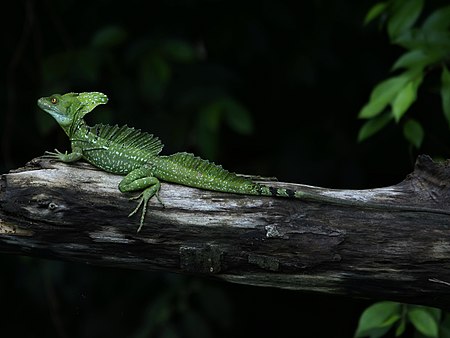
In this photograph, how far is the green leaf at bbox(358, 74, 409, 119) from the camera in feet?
11.4

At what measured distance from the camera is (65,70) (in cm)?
477

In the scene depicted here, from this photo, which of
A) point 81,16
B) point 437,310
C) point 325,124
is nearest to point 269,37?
point 325,124

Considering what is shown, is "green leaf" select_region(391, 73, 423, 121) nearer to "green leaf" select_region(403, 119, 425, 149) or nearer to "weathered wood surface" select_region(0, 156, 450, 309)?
"green leaf" select_region(403, 119, 425, 149)

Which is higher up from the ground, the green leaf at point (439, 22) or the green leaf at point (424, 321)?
the green leaf at point (439, 22)

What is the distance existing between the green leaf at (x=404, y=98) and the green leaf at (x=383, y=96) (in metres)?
0.02

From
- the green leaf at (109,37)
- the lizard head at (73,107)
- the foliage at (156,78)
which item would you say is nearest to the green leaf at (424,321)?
the lizard head at (73,107)

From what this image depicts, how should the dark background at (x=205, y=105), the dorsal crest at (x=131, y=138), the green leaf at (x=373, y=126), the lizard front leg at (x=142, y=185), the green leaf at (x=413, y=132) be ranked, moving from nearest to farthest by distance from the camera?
the lizard front leg at (x=142, y=185), the dorsal crest at (x=131, y=138), the green leaf at (x=413, y=132), the green leaf at (x=373, y=126), the dark background at (x=205, y=105)

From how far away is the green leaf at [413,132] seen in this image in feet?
11.6

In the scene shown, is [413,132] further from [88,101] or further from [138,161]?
[88,101]

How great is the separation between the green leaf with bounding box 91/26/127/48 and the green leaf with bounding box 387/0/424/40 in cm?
173

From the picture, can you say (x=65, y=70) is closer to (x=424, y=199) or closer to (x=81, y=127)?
(x=81, y=127)

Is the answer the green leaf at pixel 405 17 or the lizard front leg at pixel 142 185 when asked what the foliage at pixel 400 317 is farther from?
the green leaf at pixel 405 17

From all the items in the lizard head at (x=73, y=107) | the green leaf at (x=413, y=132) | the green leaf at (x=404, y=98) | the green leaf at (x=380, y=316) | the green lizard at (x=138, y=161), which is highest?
the green leaf at (x=404, y=98)

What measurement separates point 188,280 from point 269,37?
1.70 metres
